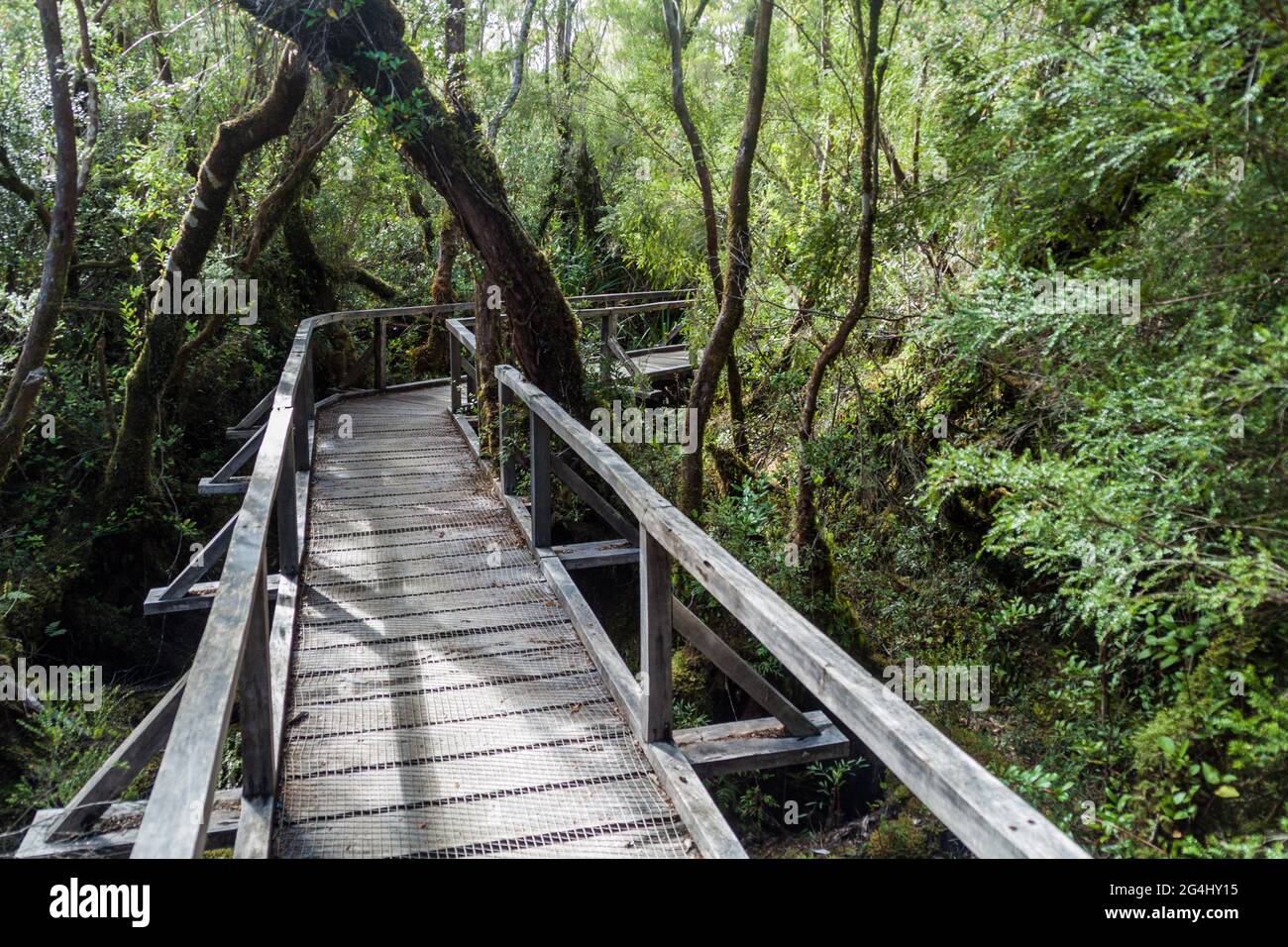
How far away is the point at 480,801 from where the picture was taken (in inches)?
131

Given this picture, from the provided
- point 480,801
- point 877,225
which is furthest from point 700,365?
point 480,801

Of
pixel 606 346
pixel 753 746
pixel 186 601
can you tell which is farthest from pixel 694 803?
pixel 606 346

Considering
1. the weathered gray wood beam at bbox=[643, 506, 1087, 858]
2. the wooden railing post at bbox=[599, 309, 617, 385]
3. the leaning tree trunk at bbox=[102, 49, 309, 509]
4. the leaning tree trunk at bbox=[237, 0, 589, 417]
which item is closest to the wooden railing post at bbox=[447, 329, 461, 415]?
the wooden railing post at bbox=[599, 309, 617, 385]

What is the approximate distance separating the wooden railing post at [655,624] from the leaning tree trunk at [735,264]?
369 cm

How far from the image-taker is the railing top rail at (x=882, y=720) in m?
1.67

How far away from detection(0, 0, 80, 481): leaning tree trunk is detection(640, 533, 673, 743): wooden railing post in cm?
556

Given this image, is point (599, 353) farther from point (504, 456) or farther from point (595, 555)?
point (595, 555)

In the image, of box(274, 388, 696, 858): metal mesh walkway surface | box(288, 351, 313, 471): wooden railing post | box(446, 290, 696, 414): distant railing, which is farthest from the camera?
box(446, 290, 696, 414): distant railing

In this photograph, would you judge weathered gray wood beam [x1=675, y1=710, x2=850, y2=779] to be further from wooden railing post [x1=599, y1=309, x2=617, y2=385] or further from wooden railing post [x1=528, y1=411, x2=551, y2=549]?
wooden railing post [x1=599, y1=309, x2=617, y2=385]

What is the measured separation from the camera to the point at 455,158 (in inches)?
261

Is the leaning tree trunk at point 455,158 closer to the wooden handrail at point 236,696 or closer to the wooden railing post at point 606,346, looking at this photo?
the wooden railing post at point 606,346

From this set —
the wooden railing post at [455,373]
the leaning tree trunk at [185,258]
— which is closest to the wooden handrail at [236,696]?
the leaning tree trunk at [185,258]

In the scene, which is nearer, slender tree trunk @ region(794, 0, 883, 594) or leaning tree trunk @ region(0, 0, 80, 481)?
slender tree trunk @ region(794, 0, 883, 594)

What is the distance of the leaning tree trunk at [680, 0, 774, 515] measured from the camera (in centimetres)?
618
